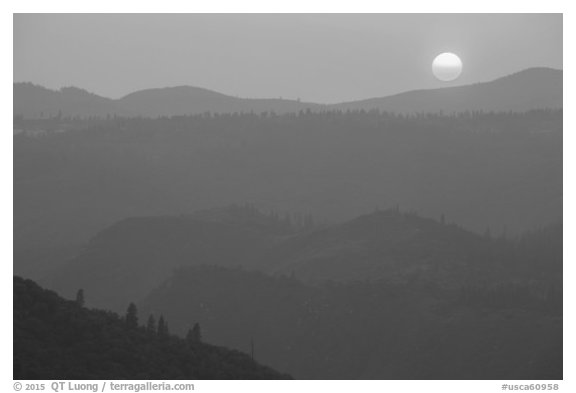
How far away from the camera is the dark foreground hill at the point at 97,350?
4904 inches

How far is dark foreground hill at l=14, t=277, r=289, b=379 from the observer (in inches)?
4904

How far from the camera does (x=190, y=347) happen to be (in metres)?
139

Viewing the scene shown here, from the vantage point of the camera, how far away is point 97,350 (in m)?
131
